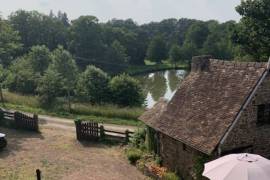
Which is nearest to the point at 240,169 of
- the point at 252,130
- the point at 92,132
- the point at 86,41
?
the point at 252,130

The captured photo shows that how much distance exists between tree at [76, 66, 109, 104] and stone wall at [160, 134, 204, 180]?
22157 millimetres

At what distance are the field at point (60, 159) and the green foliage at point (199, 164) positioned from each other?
3.84 m

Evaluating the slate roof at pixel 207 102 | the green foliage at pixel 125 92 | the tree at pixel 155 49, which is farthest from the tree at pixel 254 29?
the tree at pixel 155 49

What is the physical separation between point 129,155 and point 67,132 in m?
8.26

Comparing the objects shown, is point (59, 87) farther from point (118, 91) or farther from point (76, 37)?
point (76, 37)

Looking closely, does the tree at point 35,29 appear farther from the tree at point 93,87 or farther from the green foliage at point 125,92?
the green foliage at point 125,92

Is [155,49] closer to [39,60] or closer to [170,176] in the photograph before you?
[39,60]

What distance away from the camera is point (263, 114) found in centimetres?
1828

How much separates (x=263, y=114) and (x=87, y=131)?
44.4 feet

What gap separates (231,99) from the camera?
695 inches

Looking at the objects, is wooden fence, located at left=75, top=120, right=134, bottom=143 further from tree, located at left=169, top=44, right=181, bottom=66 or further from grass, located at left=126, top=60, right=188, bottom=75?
tree, located at left=169, top=44, right=181, bottom=66

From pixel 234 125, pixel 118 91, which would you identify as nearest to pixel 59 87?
pixel 118 91

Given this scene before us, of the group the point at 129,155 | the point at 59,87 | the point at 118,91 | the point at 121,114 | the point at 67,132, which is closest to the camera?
the point at 129,155

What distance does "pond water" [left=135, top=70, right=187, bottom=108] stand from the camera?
2530 inches
